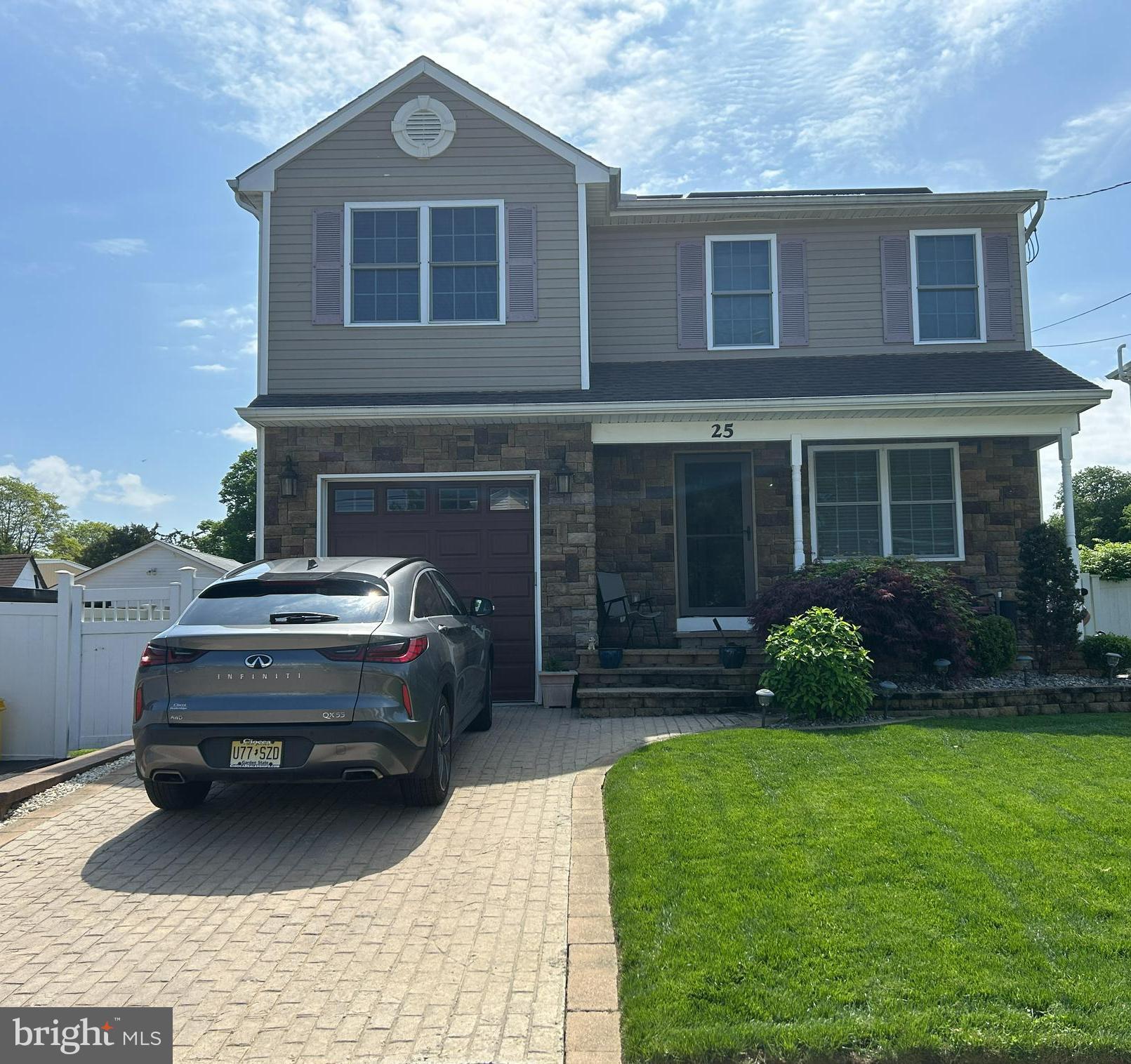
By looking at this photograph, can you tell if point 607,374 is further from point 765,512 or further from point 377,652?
point 377,652

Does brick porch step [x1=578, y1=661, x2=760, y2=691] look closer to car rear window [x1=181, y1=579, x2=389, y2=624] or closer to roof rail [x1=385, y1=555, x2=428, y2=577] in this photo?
roof rail [x1=385, y1=555, x2=428, y2=577]

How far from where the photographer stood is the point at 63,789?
22.9 ft

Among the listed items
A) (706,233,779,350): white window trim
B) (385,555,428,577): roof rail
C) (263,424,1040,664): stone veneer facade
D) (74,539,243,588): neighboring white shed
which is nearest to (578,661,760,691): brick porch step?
(263,424,1040,664): stone veneer facade

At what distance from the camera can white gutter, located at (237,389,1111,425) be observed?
1083cm

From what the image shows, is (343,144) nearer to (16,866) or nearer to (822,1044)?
(16,866)

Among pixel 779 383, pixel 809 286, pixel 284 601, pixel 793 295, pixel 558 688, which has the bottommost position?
pixel 558 688

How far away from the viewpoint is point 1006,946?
3.70 metres

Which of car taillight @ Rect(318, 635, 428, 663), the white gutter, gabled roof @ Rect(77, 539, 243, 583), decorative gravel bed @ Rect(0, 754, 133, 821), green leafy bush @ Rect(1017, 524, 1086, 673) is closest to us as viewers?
car taillight @ Rect(318, 635, 428, 663)

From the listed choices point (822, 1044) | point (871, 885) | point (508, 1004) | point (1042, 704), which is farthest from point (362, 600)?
point (1042, 704)

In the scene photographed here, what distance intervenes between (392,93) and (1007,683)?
1007 centimetres

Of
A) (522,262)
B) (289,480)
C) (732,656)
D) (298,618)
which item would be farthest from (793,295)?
(298,618)

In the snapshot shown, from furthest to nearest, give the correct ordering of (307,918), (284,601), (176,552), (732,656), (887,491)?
(176,552)
(887,491)
(732,656)
(284,601)
(307,918)

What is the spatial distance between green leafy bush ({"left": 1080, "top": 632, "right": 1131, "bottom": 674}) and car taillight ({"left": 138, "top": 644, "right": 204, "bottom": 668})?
9.25 metres

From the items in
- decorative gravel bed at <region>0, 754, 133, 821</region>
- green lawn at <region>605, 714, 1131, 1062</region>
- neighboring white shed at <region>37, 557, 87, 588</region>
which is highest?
neighboring white shed at <region>37, 557, 87, 588</region>
